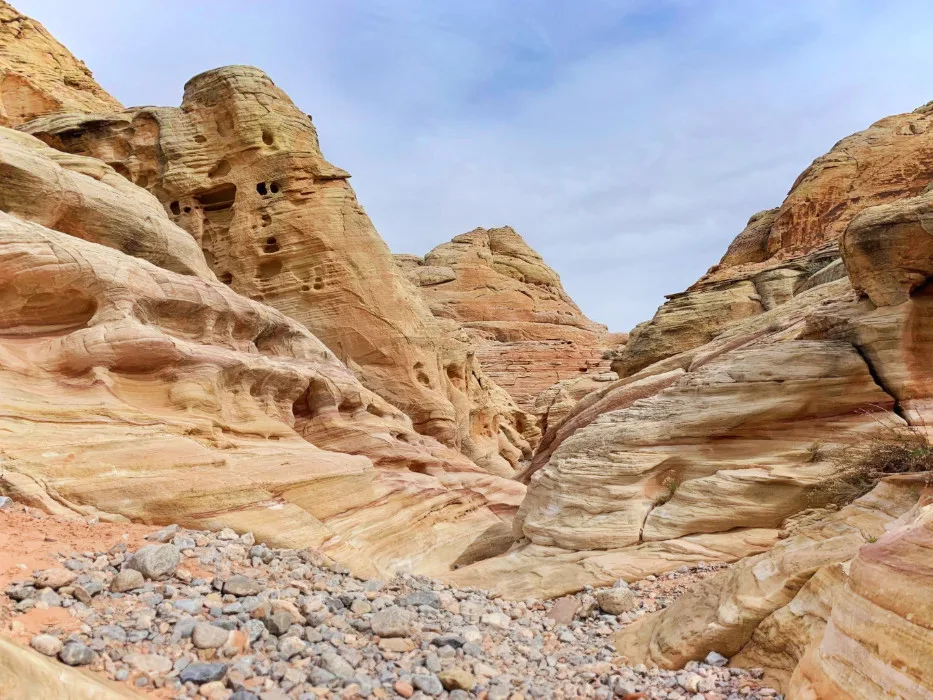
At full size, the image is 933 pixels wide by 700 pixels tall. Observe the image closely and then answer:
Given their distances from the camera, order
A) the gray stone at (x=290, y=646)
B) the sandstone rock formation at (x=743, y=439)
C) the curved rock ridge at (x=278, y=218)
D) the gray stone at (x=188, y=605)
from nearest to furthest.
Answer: the gray stone at (x=290, y=646)
the gray stone at (x=188, y=605)
the sandstone rock formation at (x=743, y=439)
the curved rock ridge at (x=278, y=218)

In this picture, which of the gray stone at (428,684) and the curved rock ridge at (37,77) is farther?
the curved rock ridge at (37,77)

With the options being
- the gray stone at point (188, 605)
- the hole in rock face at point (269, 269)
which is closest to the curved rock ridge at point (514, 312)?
the hole in rock face at point (269, 269)

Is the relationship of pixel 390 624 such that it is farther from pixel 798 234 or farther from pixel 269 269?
pixel 798 234

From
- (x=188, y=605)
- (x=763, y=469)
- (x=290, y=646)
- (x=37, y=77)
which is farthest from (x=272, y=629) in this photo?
(x=37, y=77)

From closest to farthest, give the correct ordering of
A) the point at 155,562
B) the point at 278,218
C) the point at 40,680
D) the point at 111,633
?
the point at 40,680, the point at 111,633, the point at 155,562, the point at 278,218

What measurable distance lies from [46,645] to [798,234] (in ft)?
109

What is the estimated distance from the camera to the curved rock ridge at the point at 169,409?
7.95 metres

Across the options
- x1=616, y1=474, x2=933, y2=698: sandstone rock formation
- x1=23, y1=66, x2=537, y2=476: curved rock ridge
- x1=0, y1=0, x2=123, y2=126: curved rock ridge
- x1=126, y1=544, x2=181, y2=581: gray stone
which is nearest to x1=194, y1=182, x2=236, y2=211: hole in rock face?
x1=23, y1=66, x2=537, y2=476: curved rock ridge

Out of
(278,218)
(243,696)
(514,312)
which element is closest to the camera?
(243,696)

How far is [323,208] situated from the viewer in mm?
20578

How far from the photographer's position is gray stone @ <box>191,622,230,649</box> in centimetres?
473

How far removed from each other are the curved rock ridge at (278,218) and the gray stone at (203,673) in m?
15.0

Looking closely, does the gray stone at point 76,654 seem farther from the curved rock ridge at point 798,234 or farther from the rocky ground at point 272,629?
the curved rock ridge at point 798,234

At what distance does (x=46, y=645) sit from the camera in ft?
13.4
